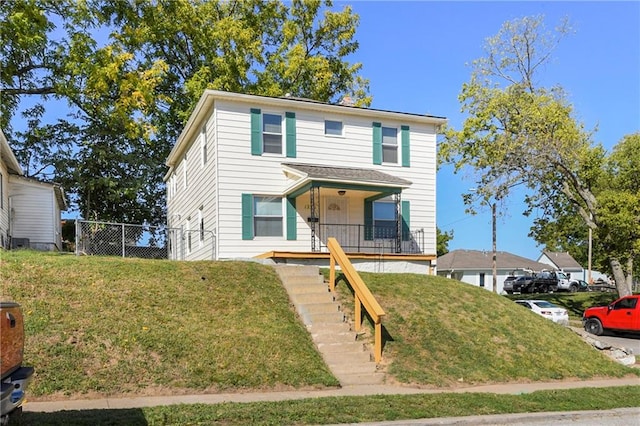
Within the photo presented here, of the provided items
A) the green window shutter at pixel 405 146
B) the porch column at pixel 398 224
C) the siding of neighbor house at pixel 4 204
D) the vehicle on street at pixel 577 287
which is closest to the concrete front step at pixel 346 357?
the porch column at pixel 398 224

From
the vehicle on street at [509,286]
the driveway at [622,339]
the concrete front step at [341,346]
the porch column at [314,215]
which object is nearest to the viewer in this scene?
the concrete front step at [341,346]

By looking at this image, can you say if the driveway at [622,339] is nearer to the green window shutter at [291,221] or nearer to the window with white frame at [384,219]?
the window with white frame at [384,219]

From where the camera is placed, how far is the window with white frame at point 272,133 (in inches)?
658

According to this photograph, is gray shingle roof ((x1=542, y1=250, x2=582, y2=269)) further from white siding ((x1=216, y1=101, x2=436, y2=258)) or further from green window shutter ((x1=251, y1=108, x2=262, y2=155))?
green window shutter ((x1=251, y1=108, x2=262, y2=155))

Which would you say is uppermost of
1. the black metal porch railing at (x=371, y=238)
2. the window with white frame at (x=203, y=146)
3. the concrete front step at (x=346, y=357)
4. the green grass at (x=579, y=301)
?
the window with white frame at (x=203, y=146)

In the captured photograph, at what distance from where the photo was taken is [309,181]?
598 inches

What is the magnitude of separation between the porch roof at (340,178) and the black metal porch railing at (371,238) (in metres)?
1.76

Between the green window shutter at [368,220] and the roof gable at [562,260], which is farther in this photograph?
the roof gable at [562,260]

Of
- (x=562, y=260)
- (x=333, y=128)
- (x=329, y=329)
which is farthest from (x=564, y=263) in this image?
(x=329, y=329)

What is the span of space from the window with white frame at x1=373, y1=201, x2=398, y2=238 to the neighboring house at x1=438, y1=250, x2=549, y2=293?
34284mm

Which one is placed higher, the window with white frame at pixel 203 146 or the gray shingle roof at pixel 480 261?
the window with white frame at pixel 203 146

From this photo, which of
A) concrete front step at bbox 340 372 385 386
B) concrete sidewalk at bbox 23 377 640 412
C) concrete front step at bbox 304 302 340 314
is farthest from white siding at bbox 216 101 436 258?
concrete sidewalk at bbox 23 377 640 412

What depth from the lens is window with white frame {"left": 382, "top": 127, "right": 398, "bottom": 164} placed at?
18.3m

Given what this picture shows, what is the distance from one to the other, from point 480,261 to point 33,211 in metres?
42.8
